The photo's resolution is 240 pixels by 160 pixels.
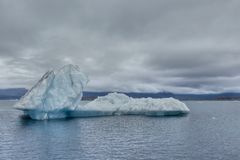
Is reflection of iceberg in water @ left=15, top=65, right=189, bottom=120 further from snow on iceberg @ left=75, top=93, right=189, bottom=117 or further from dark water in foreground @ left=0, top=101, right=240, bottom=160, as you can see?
dark water in foreground @ left=0, top=101, right=240, bottom=160

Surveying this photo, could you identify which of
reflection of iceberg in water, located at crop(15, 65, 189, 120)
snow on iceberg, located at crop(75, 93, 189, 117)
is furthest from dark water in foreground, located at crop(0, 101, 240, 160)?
snow on iceberg, located at crop(75, 93, 189, 117)

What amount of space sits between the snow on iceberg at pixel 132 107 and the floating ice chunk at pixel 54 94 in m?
7.09

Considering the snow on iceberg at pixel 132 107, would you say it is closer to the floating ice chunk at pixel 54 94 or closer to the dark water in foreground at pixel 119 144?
the floating ice chunk at pixel 54 94

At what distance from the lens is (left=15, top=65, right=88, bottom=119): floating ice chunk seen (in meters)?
52.4

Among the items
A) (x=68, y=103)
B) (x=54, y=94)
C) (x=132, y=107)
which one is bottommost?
(x=132, y=107)

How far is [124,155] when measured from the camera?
2722cm

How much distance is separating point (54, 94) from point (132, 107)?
21.8 metres

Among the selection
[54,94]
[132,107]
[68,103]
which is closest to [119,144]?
[54,94]

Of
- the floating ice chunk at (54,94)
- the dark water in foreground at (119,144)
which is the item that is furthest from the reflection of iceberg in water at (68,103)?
the dark water in foreground at (119,144)

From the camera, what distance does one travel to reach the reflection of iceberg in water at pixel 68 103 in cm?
5291

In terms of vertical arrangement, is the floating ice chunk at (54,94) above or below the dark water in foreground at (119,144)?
above

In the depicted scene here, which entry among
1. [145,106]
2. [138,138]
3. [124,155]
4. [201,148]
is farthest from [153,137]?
[145,106]

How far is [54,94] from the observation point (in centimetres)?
5400

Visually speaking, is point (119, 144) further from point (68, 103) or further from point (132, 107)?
point (132, 107)
